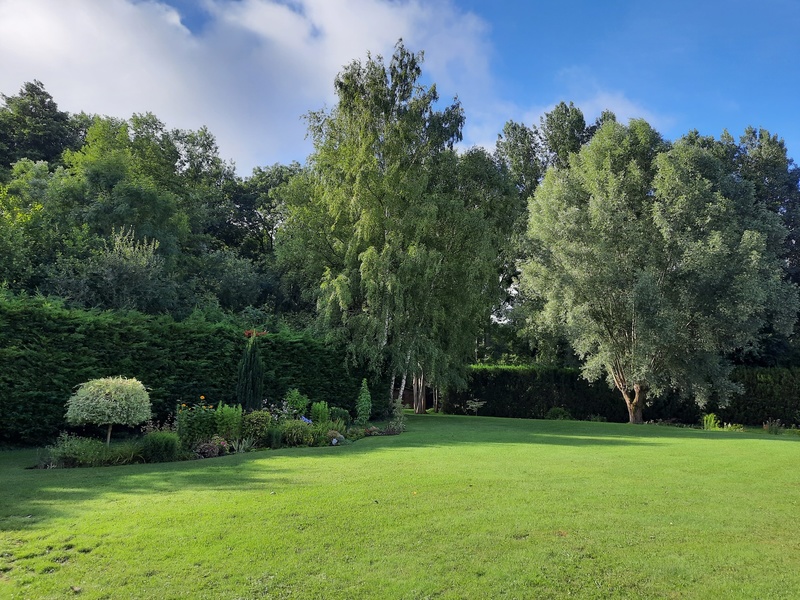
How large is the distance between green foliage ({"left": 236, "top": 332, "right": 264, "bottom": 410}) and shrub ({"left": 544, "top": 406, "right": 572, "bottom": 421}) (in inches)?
596

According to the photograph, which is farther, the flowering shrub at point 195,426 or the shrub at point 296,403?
the shrub at point 296,403

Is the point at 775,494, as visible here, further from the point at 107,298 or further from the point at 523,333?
the point at 523,333

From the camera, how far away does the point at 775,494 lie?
656 cm

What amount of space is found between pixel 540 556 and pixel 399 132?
17802 mm

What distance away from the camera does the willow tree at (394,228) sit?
18469mm

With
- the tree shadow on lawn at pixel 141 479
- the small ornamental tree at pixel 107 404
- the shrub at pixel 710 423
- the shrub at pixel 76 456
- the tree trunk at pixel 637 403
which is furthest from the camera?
the tree trunk at pixel 637 403

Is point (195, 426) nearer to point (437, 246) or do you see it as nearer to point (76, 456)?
point (76, 456)

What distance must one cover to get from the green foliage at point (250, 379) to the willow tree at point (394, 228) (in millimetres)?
4997

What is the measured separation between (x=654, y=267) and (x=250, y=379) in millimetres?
16026

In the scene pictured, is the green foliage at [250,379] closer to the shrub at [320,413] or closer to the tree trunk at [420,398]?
the shrub at [320,413]

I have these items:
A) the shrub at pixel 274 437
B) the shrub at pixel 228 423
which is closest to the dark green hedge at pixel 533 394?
the shrub at pixel 274 437

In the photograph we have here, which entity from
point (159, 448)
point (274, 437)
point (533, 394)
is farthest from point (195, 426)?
point (533, 394)

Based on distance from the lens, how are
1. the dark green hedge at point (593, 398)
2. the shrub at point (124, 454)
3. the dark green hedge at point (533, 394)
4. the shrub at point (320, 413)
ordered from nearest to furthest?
the shrub at point (124, 454) < the shrub at point (320, 413) < the dark green hedge at point (593, 398) < the dark green hedge at point (533, 394)

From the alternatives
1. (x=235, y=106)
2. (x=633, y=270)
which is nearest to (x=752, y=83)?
(x=633, y=270)
